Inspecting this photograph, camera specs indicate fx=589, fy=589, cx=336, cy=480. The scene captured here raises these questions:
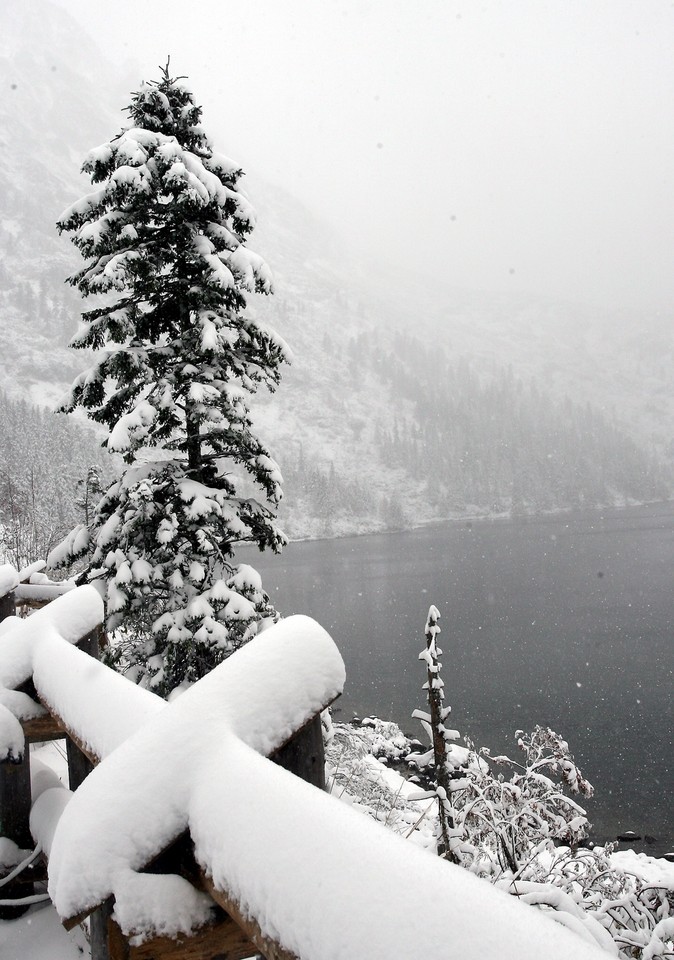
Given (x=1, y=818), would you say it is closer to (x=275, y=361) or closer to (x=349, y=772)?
(x=275, y=361)

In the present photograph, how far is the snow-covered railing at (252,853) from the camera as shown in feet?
2.21

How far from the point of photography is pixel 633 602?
43.1 metres

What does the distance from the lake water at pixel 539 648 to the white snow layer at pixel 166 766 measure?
747 inches

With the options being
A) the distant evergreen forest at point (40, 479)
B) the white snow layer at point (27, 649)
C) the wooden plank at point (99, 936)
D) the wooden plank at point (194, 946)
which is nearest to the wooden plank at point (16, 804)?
the white snow layer at point (27, 649)

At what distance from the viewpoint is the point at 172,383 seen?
27.7ft

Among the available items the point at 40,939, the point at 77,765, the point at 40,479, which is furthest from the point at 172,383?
the point at 40,479

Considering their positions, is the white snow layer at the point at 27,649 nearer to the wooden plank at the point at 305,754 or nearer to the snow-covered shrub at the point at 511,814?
the wooden plank at the point at 305,754

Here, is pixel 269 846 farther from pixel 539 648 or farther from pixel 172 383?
pixel 539 648

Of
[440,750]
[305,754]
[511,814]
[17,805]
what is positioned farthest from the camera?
[511,814]

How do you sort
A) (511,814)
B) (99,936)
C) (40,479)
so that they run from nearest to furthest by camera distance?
1. (99,936)
2. (511,814)
3. (40,479)

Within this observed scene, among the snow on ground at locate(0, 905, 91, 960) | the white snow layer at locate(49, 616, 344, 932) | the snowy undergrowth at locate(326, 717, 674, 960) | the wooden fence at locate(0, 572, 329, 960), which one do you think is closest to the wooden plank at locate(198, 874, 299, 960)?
the wooden fence at locate(0, 572, 329, 960)

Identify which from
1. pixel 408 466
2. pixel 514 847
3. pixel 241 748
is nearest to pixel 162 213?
A: pixel 241 748

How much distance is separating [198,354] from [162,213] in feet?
6.98

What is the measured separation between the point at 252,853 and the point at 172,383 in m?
8.11
